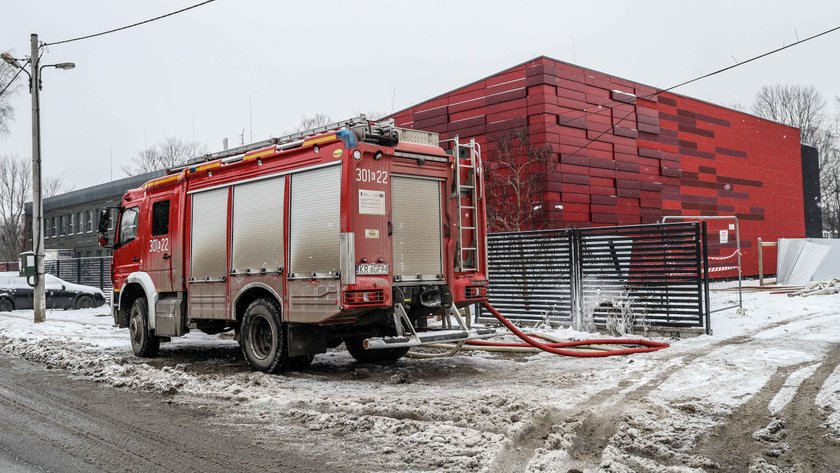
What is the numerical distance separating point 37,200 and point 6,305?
298 inches

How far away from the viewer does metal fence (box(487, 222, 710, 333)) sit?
1135 cm

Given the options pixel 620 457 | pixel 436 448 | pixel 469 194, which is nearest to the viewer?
pixel 620 457

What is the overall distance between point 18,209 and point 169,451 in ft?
254

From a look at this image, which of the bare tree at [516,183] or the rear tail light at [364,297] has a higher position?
the bare tree at [516,183]

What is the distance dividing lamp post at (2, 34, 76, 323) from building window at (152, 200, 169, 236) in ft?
31.9

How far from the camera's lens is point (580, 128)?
21.0m

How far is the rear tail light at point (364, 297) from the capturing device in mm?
7906

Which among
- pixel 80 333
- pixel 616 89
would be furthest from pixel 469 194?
pixel 616 89

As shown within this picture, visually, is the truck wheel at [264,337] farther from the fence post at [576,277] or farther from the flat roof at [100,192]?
the flat roof at [100,192]

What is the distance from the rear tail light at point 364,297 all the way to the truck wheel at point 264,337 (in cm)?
133

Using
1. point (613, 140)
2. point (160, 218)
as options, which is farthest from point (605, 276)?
point (613, 140)

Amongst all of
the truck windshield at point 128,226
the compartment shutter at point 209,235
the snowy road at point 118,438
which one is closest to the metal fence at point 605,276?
the compartment shutter at point 209,235

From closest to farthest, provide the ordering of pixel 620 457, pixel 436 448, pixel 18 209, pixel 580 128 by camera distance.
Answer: pixel 620 457 → pixel 436 448 → pixel 580 128 → pixel 18 209

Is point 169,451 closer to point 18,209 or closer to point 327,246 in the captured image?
point 327,246
